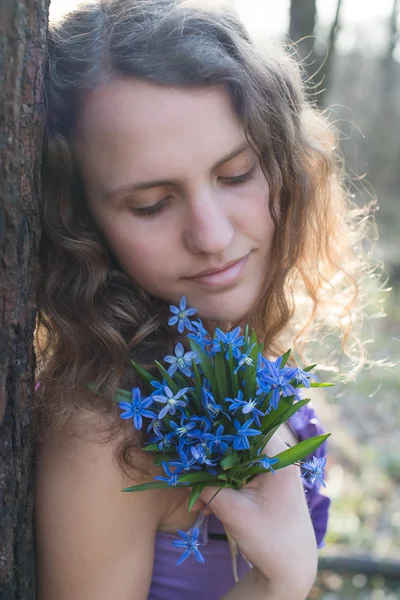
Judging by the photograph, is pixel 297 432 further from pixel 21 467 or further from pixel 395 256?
pixel 395 256

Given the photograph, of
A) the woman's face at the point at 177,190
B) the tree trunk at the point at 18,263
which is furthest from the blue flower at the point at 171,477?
the woman's face at the point at 177,190

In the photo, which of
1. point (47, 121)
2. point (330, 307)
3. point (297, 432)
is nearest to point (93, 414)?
point (47, 121)

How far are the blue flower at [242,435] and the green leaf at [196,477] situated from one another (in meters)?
0.13

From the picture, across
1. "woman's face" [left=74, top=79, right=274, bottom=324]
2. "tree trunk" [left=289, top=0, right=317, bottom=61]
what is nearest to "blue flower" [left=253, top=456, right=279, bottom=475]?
"woman's face" [left=74, top=79, right=274, bottom=324]

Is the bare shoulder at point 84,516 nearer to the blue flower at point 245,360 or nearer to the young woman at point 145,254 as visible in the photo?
the young woman at point 145,254

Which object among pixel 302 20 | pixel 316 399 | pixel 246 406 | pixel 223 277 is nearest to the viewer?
pixel 246 406

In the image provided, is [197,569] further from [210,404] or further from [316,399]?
[316,399]

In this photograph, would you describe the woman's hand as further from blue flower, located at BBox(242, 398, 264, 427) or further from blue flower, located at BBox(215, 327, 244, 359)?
blue flower, located at BBox(215, 327, 244, 359)

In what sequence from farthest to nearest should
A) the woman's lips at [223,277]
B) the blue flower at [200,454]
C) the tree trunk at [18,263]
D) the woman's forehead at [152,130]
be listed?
the woman's lips at [223,277], the woman's forehead at [152,130], the blue flower at [200,454], the tree trunk at [18,263]

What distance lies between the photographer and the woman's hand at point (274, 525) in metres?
1.70

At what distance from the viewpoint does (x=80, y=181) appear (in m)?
1.95

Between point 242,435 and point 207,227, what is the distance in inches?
23.1

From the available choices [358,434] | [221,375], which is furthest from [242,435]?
Answer: [358,434]

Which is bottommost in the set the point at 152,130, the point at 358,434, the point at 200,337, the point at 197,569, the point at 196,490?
the point at 358,434
